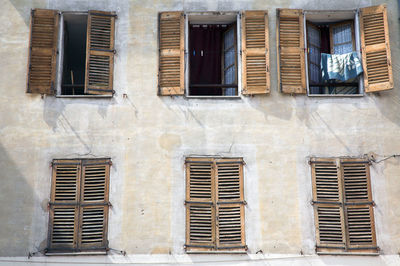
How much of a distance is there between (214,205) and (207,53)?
4.01m

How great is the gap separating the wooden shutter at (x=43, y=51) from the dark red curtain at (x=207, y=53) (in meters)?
3.26

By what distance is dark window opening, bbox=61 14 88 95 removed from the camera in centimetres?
1634

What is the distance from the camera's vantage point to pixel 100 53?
1577cm

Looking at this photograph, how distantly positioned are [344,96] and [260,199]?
300 cm

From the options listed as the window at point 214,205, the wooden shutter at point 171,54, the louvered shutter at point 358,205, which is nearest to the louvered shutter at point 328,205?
the louvered shutter at point 358,205

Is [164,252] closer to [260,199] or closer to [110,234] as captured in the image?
[110,234]

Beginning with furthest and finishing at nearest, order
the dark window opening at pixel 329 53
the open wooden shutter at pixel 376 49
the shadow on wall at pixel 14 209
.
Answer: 1. the dark window opening at pixel 329 53
2. the open wooden shutter at pixel 376 49
3. the shadow on wall at pixel 14 209

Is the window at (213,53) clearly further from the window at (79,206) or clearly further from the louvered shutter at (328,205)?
the window at (79,206)

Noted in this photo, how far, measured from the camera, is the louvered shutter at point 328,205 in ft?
48.0

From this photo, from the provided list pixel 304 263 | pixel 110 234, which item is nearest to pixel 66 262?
pixel 110 234

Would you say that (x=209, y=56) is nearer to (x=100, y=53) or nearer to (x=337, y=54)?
(x=100, y=53)

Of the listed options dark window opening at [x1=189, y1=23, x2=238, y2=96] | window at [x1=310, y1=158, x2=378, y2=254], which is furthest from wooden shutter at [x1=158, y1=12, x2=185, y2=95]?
window at [x1=310, y1=158, x2=378, y2=254]

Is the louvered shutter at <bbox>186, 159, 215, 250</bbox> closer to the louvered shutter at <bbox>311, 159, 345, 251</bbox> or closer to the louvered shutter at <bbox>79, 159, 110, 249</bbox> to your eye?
the louvered shutter at <bbox>79, 159, 110, 249</bbox>

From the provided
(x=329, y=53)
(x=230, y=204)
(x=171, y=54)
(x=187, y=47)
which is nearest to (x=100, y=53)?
(x=171, y=54)
